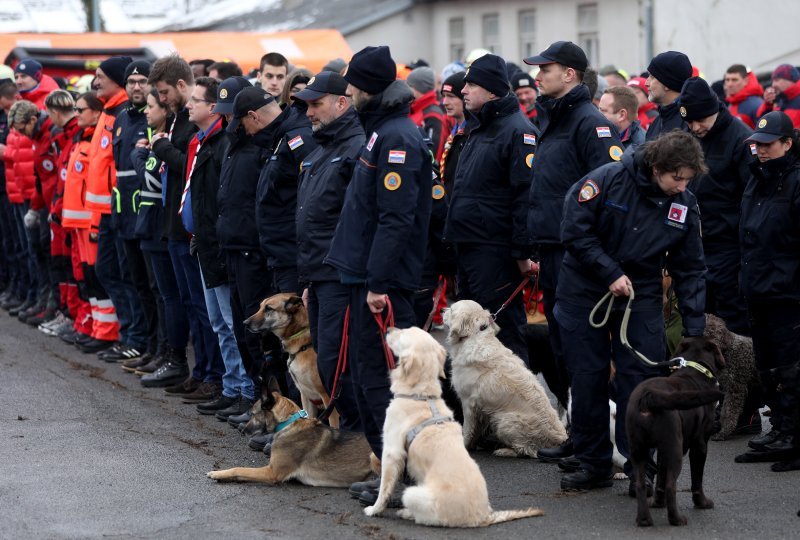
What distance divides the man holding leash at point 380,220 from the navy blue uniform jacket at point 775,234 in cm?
237

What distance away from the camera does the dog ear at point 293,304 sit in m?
7.89

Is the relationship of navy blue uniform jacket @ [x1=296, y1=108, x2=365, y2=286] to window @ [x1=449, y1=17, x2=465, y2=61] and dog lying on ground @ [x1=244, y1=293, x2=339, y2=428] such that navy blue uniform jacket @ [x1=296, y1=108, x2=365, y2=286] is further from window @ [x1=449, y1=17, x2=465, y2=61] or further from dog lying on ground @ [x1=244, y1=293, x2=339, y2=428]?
window @ [x1=449, y1=17, x2=465, y2=61]

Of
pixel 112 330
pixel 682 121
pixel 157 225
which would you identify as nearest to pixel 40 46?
pixel 112 330

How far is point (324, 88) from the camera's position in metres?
7.09

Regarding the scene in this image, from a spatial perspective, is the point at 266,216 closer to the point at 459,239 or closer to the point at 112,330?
the point at 459,239

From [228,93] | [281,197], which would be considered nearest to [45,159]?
[228,93]

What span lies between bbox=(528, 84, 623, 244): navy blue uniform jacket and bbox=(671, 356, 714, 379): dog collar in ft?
4.43

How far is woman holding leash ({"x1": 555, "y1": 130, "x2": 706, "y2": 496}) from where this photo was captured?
21.3 ft

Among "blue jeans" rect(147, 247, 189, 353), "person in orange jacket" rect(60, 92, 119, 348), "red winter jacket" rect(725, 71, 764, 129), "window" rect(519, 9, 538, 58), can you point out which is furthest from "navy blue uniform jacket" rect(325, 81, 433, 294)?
"window" rect(519, 9, 538, 58)

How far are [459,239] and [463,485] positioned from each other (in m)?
2.43

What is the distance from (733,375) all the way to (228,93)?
4.10m

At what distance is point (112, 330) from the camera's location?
468 inches

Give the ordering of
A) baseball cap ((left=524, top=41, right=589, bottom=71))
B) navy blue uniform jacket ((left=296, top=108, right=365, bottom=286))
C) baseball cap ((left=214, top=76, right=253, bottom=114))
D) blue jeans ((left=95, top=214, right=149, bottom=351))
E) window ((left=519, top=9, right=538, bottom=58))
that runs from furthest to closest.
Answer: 1. window ((left=519, top=9, right=538, bottom=58))
2. blue jeans ((left=95, top=214, right=149, bottom=351))
3. baseball cap ((left=214, top=76, right=253, bottom=114))
4. baseball cap ((left=524, top=41, right=589, bottom=71))
5. navy blue uniform jacket ((left=296, top=108, right=365, bottom=286))

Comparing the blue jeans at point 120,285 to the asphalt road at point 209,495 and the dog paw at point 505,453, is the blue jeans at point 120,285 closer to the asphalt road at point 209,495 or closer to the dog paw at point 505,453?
the asphalt road at point 209,495
